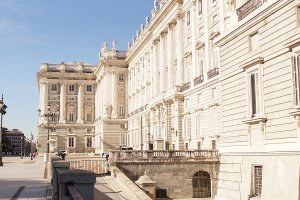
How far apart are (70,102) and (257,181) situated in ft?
266

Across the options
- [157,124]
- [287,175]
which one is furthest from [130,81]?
[287,175]

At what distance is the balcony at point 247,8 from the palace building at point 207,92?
1.7 inches

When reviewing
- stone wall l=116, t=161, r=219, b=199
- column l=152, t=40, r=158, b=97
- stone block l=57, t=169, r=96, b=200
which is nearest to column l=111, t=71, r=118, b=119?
column l=152, t=40, r=158, b=97

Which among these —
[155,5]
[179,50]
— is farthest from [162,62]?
[155,5]

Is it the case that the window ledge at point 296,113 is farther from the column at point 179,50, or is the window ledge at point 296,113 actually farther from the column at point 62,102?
the column at point 62,102

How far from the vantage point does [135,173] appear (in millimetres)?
31953

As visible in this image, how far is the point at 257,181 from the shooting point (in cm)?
1786

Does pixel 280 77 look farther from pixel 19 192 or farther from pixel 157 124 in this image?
pixel 157 124

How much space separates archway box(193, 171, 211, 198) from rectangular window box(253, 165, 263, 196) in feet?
49.7

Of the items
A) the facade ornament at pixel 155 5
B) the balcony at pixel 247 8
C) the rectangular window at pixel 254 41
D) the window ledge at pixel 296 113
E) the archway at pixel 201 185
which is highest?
the facade ornament at pixel 155 5

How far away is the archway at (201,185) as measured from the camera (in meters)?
33.0

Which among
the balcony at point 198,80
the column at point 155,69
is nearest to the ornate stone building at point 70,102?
the column at point 155,69

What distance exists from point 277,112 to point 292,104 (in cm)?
110

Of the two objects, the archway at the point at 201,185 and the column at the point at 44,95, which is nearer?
the archway at the point at 201,185
